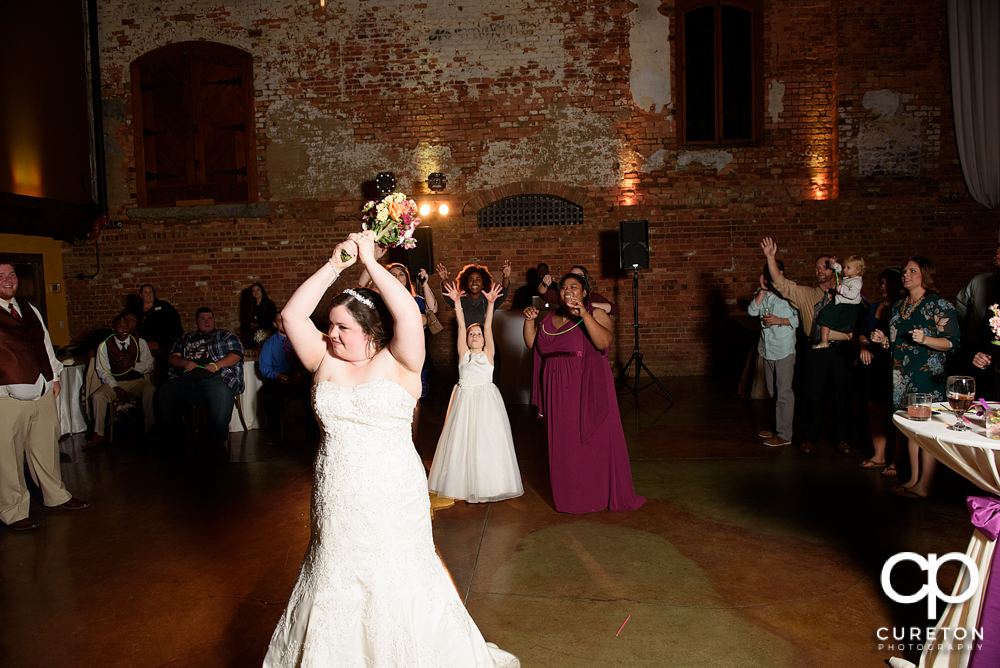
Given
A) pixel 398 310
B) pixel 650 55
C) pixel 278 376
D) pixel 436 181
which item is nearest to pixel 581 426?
pixel 398 310

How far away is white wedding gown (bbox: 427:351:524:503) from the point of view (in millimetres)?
4629

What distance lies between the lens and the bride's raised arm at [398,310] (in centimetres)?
204

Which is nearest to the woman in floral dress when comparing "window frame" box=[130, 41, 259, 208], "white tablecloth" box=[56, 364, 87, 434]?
"white tablecloth" box=[56, 364, 87, 434]

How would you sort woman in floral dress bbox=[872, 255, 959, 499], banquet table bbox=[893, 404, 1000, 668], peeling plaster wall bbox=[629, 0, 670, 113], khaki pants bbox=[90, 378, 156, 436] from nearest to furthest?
banquet table bbox=[893, 404, 1000, 668] → woman in floral dress bbox=[872, 255, 959, 499] → khaki pants bbox=[90, 378, 156, 436] → peeling plaster wall bbox=[629, 0, 670, 113]

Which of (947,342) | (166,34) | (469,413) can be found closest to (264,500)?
(469,413)

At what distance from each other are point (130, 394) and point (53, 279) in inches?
156

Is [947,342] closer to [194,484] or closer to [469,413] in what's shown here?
[469,413]

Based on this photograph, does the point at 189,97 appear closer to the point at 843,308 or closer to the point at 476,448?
the point at 476,448

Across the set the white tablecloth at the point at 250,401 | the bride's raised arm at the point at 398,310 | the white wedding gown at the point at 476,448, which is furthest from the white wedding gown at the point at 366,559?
the white tablecloth at the point at 250,401

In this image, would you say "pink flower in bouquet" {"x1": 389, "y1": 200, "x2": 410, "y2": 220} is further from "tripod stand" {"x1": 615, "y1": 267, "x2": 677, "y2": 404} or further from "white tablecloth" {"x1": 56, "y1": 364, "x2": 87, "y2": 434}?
"white tablecloth" {"x1": 56, "y1": 364, "x2": 87, "y2": 434}

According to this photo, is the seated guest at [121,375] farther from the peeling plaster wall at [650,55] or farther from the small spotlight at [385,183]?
the peeling plaster wall at [650,55]

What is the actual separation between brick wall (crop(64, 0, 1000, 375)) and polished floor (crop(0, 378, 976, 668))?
13.9 feet

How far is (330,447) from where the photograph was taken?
2.21 m

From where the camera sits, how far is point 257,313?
926 centimetres
